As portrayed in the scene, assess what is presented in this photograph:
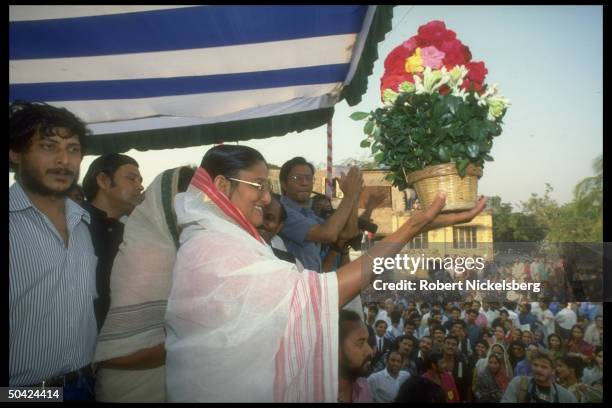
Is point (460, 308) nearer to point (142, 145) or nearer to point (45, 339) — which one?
point (45, 339)

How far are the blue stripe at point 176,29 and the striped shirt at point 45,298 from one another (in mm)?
855

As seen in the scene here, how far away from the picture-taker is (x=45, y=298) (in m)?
2.16

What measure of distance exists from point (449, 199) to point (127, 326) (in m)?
1.41

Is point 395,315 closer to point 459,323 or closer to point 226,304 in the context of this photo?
point 459,323

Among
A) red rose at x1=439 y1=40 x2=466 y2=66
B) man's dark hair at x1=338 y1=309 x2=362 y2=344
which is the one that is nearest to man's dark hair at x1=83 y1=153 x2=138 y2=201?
man's dark hair at x1=338 y1=309 x2=362 y2=344

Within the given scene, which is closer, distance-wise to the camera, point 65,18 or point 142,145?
point 65,18

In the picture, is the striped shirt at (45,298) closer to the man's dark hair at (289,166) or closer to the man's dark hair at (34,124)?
the man's dark hair at (34,124)

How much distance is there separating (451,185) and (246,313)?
2.98ft

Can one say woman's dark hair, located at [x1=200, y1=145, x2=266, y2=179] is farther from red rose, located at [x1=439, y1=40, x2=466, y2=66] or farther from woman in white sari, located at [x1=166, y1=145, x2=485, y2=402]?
red rose, located at [x1=439, y1=40, x2=466, y2=66]

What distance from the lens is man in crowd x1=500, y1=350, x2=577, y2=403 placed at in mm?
2520

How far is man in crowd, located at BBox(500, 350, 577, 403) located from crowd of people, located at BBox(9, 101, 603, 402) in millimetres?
11
